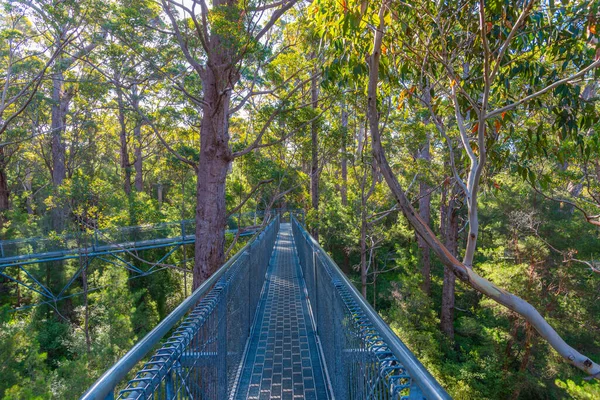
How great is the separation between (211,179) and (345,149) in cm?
679

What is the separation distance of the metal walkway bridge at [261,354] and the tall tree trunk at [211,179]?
154 centimetres

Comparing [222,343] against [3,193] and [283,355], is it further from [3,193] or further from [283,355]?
[3,193]

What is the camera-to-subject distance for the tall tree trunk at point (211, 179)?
706 cm

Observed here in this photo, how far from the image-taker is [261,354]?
4.53m

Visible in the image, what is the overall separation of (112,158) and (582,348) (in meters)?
34.3

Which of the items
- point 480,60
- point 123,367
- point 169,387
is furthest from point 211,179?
point 123,367

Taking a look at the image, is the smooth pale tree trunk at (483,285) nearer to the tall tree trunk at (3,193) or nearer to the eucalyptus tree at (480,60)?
the eucalyptus tree at (480,60)

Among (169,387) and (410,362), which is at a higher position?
(410,362)

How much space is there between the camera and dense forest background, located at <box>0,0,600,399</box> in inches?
168

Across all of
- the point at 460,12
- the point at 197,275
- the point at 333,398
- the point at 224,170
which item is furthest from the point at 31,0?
the point at 333,398

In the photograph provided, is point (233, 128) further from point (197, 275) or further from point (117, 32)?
point (197, 275)

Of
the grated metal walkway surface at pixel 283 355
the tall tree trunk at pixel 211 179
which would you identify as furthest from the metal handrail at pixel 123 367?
the tall tree trunk at pixel 211 179

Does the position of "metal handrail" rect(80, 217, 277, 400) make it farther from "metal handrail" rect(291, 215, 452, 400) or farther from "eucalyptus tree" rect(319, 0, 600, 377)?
"eucalyptus tree" rect(319, 0, 600, 377)

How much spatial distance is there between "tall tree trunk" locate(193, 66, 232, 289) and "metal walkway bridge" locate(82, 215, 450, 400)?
5.06 feet
